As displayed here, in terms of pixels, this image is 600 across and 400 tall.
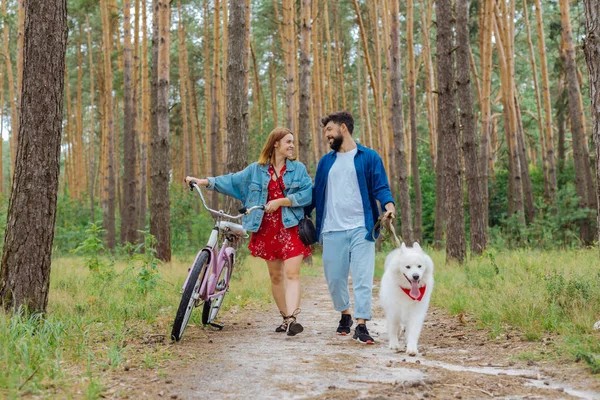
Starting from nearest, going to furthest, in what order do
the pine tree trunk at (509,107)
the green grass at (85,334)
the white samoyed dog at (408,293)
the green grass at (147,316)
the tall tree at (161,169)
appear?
the green grass at (85,334)
the green grass at (147,316)
the white samoyed dog at (408,293)
the tall tree at (161,169)
the pine tree trunk at (509,107)

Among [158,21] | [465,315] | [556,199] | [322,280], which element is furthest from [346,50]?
[465,315]

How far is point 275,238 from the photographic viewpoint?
595 cm

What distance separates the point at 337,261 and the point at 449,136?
6075 mm

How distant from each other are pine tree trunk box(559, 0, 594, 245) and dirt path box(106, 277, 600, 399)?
1123 centimetres

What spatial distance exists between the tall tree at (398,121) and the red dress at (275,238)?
933 cm

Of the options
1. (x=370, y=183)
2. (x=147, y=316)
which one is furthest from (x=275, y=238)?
(x=147, y=316)

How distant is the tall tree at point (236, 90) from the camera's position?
10.7 meters

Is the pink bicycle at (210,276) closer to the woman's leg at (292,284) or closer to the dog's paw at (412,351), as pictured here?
the woman's leg at (292,284)

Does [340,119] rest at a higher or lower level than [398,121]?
lower

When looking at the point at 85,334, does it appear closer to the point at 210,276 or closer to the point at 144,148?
the point at 210,276

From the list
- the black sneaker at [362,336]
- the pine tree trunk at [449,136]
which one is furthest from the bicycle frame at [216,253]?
the pine tree trunk at [449,136]

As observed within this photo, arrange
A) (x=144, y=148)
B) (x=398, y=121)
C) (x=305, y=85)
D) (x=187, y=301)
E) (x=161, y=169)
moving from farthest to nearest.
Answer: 1. (x=144, y=148)
2. (x=398, y=121)
3. (x=305, y=85)
4. (x=161, y=169)
5. (x=187, y=301)

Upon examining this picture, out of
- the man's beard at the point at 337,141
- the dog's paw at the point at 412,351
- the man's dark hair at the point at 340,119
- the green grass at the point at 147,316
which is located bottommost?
the dog's paw at the point at 412,351

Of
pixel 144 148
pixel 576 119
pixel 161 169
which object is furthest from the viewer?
pixel 144 148
